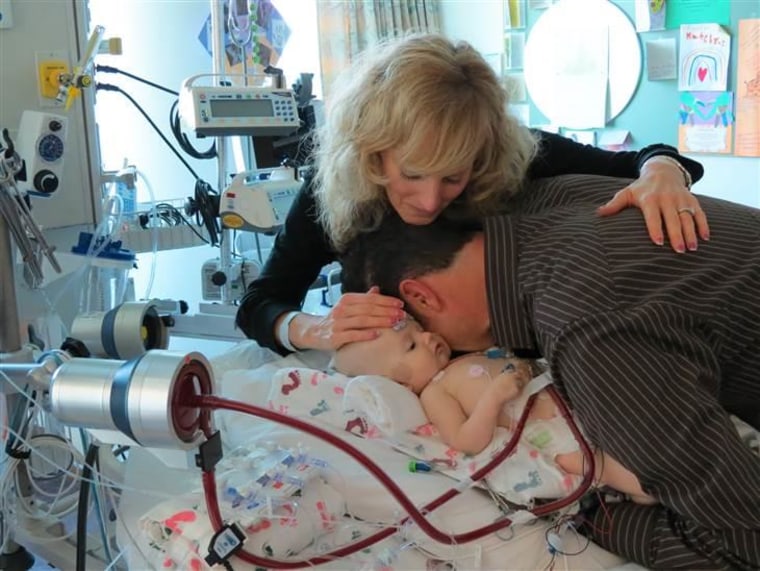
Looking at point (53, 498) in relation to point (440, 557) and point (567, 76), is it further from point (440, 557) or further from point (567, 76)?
point (567, 76)

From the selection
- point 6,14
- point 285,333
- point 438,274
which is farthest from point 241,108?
point 438,274

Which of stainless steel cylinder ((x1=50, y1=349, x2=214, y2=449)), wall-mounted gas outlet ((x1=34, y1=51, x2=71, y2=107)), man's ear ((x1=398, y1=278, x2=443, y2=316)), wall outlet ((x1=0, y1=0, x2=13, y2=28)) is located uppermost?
wall outlet ((x1=0, y1=0, x2=13, y2=28))

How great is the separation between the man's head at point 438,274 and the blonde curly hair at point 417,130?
96mm

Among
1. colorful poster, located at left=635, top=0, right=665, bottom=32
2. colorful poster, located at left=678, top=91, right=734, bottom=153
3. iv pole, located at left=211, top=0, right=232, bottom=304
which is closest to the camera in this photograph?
iv pole, located at left=211, top=0, right=232, bottom=304

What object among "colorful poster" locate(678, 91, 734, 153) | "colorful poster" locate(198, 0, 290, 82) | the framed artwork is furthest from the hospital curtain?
"colorful poster" locate(678, 91, 734, 153)

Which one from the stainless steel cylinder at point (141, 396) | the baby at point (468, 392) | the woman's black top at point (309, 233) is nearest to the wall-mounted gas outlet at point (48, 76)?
the woman's black top at point (309, 233)

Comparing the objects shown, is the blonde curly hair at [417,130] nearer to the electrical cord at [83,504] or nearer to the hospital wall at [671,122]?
the electrical cord at [83,504]

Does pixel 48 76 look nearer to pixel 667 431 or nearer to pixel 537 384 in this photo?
pixel 537 384

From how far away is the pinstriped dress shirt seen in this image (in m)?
0.98

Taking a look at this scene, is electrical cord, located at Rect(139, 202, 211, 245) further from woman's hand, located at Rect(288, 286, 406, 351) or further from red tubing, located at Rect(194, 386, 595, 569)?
red tubing, located at Rect(194, 386, 595, 569)

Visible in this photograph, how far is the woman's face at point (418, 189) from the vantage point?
141 centimetres

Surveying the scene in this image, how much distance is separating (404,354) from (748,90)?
243 cm

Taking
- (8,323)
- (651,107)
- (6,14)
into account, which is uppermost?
(6,14)

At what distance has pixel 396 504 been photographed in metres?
1.14
